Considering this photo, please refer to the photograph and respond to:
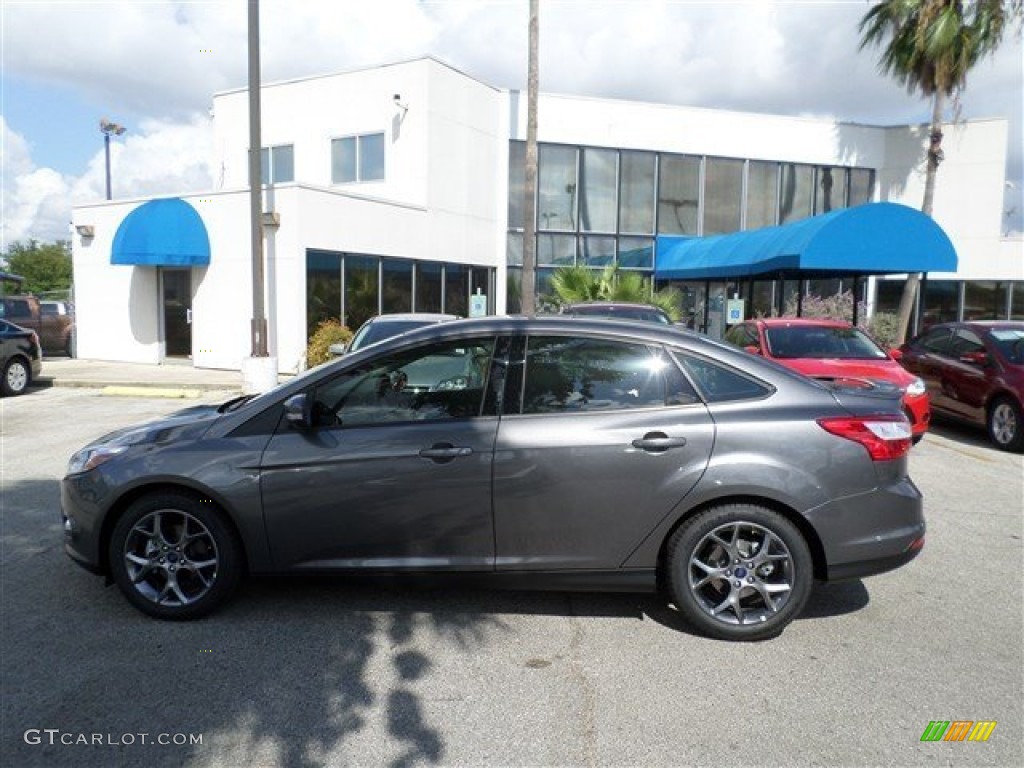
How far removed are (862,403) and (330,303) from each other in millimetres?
14022

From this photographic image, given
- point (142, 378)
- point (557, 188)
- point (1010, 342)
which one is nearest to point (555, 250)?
point (557, 188)

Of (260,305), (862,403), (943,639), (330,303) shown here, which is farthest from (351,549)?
(330,303)

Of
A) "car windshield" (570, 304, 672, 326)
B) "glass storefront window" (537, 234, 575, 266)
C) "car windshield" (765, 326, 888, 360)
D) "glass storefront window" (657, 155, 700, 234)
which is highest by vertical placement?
"glass storefront window" (657, 155, 700, 234)

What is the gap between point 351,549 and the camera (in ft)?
12.6

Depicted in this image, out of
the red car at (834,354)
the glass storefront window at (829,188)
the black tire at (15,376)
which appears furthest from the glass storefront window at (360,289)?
the glass storefront window at (829,188)

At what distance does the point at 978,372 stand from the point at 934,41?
537 inches

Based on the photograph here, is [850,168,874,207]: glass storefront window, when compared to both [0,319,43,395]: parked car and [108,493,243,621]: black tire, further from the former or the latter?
[108,493,243,621]: black tire

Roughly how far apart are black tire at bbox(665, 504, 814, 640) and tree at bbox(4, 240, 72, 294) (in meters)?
61.0

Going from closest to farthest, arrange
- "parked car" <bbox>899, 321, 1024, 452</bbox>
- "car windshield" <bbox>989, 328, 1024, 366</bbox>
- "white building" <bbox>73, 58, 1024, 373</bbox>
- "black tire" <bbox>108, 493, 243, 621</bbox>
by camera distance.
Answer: "black tire" <bbox>108, 493, 243, 621</bbox>
"parked car" <bbox>899, 321, 1024, 452</bbox>
"car windshield" <bbox>989, 328, 1024, 366</bbox>
"white building" <bbox>73, 58, 1024, 373</bbox>

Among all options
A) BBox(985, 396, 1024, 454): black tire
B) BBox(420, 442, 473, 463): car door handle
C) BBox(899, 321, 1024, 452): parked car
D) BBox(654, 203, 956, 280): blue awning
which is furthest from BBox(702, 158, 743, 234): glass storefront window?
BBox(420, 442, 473, 463): car door handle

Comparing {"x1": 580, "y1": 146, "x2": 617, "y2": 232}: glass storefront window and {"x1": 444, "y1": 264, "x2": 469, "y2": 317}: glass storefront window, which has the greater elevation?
{"x1": 580, "y1": 146, "x2": 617, "y2": 232}: glass storefront window

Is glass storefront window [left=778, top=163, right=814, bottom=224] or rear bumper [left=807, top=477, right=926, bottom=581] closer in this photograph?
rear bumper [left=807, top=477, right=926, bottom=581]

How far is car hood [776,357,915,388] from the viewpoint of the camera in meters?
8.21

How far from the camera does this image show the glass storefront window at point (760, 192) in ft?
79.7
